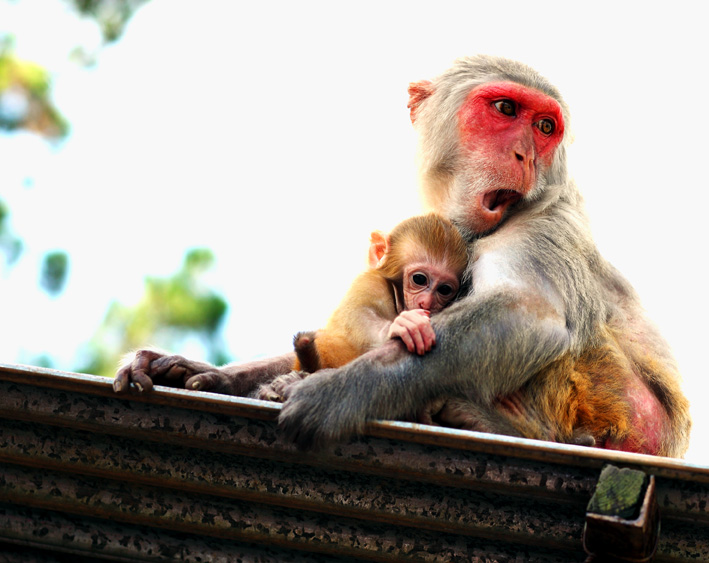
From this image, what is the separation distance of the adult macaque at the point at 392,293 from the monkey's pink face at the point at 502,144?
0.20 m

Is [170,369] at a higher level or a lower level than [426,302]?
lower

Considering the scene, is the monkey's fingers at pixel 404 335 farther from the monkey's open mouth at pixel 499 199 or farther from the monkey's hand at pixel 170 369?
the monkey's open mouth at pixel 499 199

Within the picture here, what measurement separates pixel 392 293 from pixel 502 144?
81 cm

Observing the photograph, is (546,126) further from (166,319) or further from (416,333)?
(166,319)

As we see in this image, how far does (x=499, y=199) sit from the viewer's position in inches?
145

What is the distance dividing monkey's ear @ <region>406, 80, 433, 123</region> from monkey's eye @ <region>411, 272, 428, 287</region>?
3.82 feet

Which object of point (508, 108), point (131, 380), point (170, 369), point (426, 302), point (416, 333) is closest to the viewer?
point (131, 380)

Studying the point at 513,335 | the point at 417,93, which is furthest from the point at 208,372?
the point at 417,93

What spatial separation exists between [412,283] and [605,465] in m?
1.52

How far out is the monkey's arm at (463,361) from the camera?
2.87 metres

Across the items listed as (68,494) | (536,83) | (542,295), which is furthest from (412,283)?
(68,494)

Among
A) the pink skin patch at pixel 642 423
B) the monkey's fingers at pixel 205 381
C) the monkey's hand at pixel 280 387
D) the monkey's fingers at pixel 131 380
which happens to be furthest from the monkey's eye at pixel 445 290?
the monkey's fingers at pixel 131 380

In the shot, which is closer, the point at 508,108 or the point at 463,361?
the point at 463,361

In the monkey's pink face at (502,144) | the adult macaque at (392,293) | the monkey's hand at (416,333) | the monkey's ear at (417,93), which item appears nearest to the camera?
the monkey's hand at (416,333)
